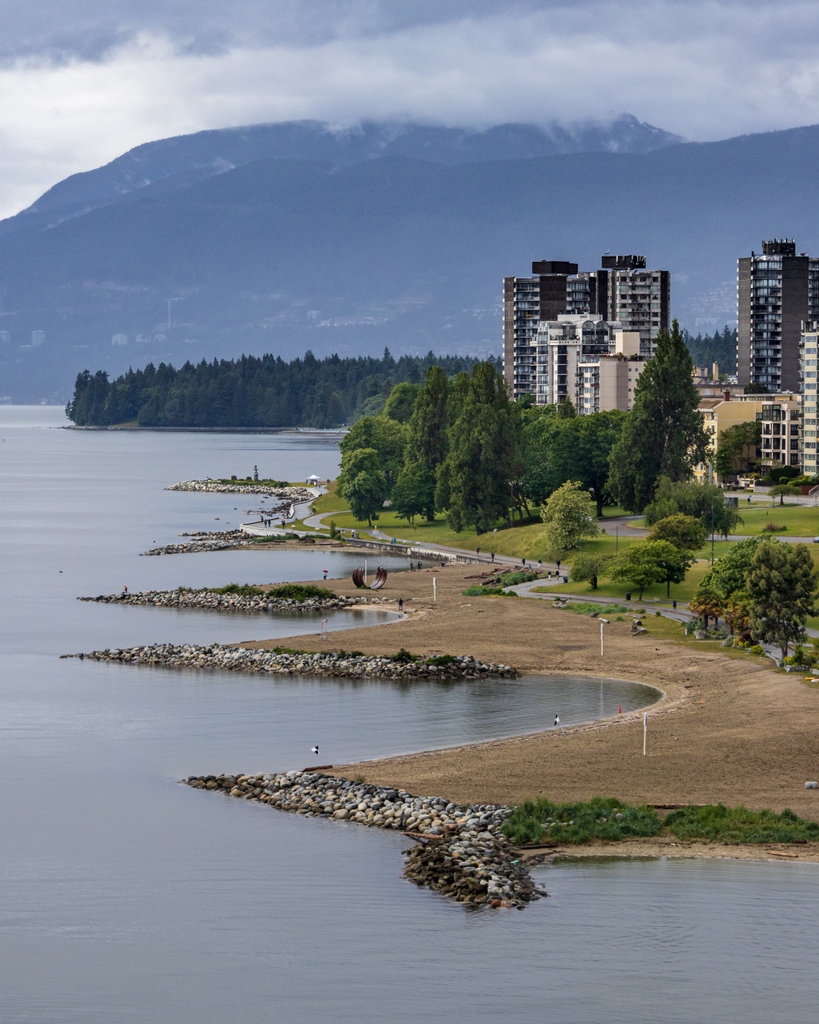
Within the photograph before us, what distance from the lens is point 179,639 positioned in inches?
3738

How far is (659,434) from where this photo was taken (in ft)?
436

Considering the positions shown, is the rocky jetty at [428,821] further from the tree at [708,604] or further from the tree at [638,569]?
the tree at [638,569]

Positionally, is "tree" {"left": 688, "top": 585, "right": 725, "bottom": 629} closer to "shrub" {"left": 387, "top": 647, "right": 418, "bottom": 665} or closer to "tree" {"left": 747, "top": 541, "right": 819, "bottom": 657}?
"tree" {"left": 747, "top": 541, "right": 819, "bottom": 657}

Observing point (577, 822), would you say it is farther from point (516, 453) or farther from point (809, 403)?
point (809, 403)

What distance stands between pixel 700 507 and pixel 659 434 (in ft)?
48.7

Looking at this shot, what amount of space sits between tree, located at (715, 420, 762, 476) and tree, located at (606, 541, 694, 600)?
70.3 metres

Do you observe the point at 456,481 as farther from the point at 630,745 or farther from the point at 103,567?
the point at 630,745

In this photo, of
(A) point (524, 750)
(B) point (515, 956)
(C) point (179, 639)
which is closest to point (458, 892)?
(B) point (515, 956)

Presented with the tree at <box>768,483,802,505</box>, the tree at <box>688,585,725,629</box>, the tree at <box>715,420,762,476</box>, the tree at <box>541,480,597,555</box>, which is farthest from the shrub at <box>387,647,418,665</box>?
the tree at <box>715,420,762,476</box>

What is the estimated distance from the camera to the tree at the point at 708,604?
290 ft

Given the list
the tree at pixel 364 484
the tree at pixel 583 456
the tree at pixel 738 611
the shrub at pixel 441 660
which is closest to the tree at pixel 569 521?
the tree at pixel 583 456

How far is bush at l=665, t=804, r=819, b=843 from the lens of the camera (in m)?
48.9

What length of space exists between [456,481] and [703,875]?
93.2m

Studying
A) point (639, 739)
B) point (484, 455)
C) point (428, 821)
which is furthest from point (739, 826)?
point (484, 455)
